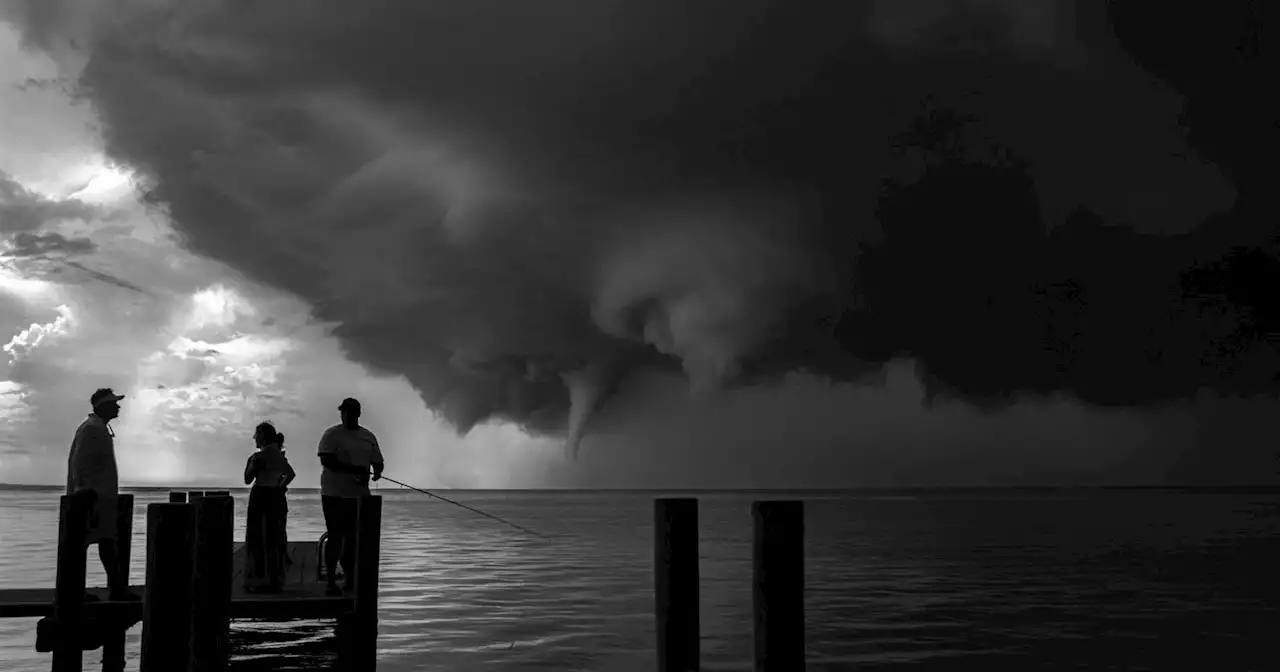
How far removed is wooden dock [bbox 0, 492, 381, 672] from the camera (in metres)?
8.34

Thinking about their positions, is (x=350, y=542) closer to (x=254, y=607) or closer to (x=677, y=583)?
(x=254, y=607)

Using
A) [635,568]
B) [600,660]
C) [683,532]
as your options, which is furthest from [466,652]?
[635,568]

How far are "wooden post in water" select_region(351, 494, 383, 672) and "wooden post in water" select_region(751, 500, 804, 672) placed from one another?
4.68 meters

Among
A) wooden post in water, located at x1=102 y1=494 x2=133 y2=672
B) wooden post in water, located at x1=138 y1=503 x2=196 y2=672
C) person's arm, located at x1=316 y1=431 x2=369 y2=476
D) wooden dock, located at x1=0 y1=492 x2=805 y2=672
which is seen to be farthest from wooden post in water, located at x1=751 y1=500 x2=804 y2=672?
wooden post in water, located at x1=102 y1=494 x2=133 y2=672

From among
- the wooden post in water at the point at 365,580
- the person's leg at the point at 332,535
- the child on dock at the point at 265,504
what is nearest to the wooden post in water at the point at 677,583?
the wooden post in water at the point at 365,580

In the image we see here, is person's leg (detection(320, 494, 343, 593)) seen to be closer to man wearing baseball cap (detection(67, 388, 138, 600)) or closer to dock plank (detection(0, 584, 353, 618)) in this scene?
Answer: dock plank (detection(0, 584, 353, 618))

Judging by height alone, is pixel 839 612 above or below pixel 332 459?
below

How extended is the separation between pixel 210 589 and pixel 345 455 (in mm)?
2799

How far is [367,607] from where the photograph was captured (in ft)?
35.8

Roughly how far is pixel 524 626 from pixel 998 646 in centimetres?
861

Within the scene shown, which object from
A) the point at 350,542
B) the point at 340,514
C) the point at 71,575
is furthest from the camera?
the point at 350,542

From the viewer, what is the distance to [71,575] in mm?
10523

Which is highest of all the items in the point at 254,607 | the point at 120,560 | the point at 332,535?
the point at 332,535

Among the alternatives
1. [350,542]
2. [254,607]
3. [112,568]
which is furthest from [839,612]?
[112,568]
